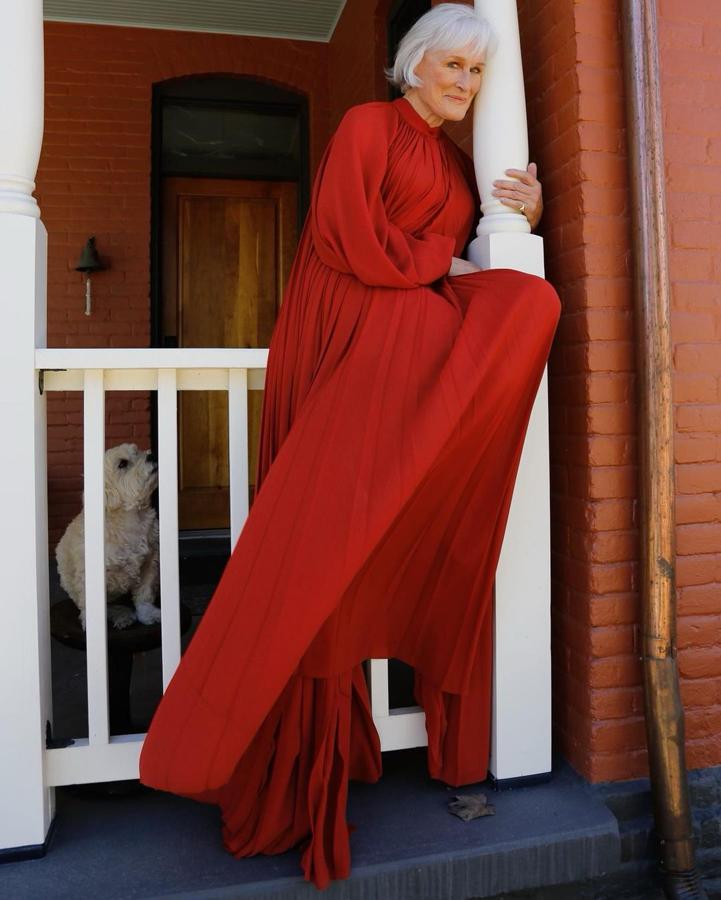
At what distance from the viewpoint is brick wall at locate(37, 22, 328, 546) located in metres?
5.04

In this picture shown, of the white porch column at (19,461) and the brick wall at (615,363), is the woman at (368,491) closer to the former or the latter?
the brick wall at (615,363)

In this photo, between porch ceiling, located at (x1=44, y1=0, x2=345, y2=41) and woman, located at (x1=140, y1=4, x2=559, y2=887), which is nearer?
woman, located at (x1=140, y1=4, x2=559, y2=887)

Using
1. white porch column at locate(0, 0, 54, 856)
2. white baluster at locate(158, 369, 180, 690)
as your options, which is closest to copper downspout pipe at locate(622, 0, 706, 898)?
white baluster at locate(158, 369, 180, 690)

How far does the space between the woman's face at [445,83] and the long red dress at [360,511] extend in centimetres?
4

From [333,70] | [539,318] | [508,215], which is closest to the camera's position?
[539,318]

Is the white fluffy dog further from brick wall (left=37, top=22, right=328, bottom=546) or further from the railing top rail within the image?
brick wall (left=37, top=22, right=328, bottom=546)

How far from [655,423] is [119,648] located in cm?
167

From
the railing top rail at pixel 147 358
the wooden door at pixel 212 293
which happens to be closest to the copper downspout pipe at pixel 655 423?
the railing top rail at pixel 147 358

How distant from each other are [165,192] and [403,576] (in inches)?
168

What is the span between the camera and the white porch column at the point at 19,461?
1.80m

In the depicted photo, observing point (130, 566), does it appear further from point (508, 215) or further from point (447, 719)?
point (508, 215)

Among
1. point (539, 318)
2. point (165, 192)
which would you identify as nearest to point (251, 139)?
point (165, 192)

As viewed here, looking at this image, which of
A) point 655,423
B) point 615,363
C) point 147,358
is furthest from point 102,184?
point 655,423

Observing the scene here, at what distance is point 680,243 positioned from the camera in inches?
81.7
